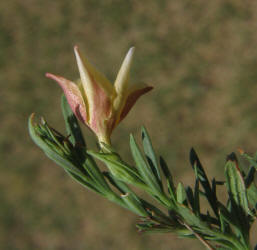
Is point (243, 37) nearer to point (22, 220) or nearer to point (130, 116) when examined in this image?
point (130, 116)

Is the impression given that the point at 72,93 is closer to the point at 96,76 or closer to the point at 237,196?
the point at 96,76

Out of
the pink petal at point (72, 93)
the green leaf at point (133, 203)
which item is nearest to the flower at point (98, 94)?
the pink petal at point (72, 93)

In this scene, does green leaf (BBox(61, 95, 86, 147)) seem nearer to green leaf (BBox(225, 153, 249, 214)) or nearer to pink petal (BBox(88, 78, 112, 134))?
pink petal (BBox(88, 78, 112, 134))

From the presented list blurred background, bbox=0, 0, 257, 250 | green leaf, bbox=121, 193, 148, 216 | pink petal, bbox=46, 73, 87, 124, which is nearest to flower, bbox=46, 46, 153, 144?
pink petal, bbox=46, 73, 87, 124

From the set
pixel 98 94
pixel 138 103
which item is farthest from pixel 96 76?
pixel 138 103

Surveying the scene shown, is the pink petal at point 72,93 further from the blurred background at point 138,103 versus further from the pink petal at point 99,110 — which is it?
the blurred background at point 138,103

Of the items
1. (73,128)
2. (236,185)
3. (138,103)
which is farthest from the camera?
(138,103)
